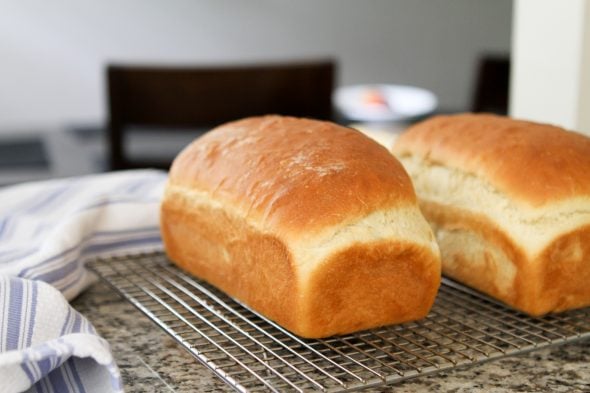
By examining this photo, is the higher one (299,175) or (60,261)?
(299,175)

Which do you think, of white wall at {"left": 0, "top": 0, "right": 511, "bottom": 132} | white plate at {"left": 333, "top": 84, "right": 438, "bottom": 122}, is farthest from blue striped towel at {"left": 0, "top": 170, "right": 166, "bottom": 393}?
white wall at {"left": 0, "top": 0, "right": 511, "bottom": 132}

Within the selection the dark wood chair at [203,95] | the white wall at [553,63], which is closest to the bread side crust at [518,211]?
the white wall at [553,63]

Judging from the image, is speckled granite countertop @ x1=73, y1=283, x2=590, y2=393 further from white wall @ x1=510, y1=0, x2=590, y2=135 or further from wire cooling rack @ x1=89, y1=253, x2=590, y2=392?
white wall @ x1=510, y1=0, x2=590, y2=135

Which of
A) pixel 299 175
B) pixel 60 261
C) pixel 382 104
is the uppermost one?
pixel 299 175

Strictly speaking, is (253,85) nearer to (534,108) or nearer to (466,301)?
(534,108)

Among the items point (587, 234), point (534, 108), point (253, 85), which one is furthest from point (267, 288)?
point (253, 85)

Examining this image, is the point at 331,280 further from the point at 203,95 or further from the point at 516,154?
the point at 203,95

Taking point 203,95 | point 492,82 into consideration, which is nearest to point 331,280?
point 203,95
